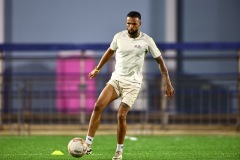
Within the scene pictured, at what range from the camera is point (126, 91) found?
11086mm

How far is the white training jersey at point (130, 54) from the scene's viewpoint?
1105cm

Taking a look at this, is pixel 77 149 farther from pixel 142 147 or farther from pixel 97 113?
pixel 142 147

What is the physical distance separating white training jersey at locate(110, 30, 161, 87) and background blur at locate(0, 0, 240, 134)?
5.10 meters

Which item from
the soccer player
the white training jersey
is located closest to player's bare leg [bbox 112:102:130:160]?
the soccer player

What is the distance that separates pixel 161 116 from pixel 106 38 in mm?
4683

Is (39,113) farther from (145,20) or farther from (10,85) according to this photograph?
(145,20)

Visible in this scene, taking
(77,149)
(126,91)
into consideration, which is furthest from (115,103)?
(77,149)

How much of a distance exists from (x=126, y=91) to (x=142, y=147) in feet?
8.24

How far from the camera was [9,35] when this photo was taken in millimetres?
21094

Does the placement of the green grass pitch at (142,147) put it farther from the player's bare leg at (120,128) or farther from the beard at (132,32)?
the beard at (132,32)

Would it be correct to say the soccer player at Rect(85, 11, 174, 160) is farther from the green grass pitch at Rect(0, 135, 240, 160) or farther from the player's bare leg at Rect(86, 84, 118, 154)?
the green grass pitch at Rect(0, 135, 240, 160)

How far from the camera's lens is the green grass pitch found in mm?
11445

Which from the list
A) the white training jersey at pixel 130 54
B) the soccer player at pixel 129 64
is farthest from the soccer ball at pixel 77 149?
the white training jersey at pixel 130 54

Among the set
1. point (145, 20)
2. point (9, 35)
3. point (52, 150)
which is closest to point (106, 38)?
point (145, 20)
